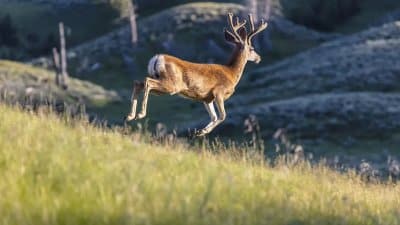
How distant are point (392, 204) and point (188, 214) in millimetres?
3427

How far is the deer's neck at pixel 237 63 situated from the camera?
16.2m

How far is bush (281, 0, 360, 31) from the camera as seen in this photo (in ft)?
363

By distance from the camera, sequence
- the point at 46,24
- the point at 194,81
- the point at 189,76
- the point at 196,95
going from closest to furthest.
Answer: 1. the point at 189,76
2. the point at 194,81
3. the point at 196,95
4. the point at 46,24

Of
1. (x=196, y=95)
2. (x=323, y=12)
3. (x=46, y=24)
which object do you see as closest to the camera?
(x=196, y=95)

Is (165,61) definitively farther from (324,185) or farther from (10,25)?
(10,25)

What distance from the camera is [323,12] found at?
372ft

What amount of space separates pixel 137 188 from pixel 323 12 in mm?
109083

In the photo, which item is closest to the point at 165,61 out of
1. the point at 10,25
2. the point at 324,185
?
the point at 324,185

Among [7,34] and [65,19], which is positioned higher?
[65,19]

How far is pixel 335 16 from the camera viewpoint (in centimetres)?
11319

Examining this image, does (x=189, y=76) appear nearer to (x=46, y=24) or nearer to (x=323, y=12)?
(x=323, y=12)

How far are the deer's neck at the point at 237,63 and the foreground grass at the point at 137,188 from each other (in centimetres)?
731

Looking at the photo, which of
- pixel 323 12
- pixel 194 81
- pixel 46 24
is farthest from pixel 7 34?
pixel 194 81

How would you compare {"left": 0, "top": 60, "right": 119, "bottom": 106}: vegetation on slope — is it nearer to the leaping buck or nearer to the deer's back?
the leaping buck
